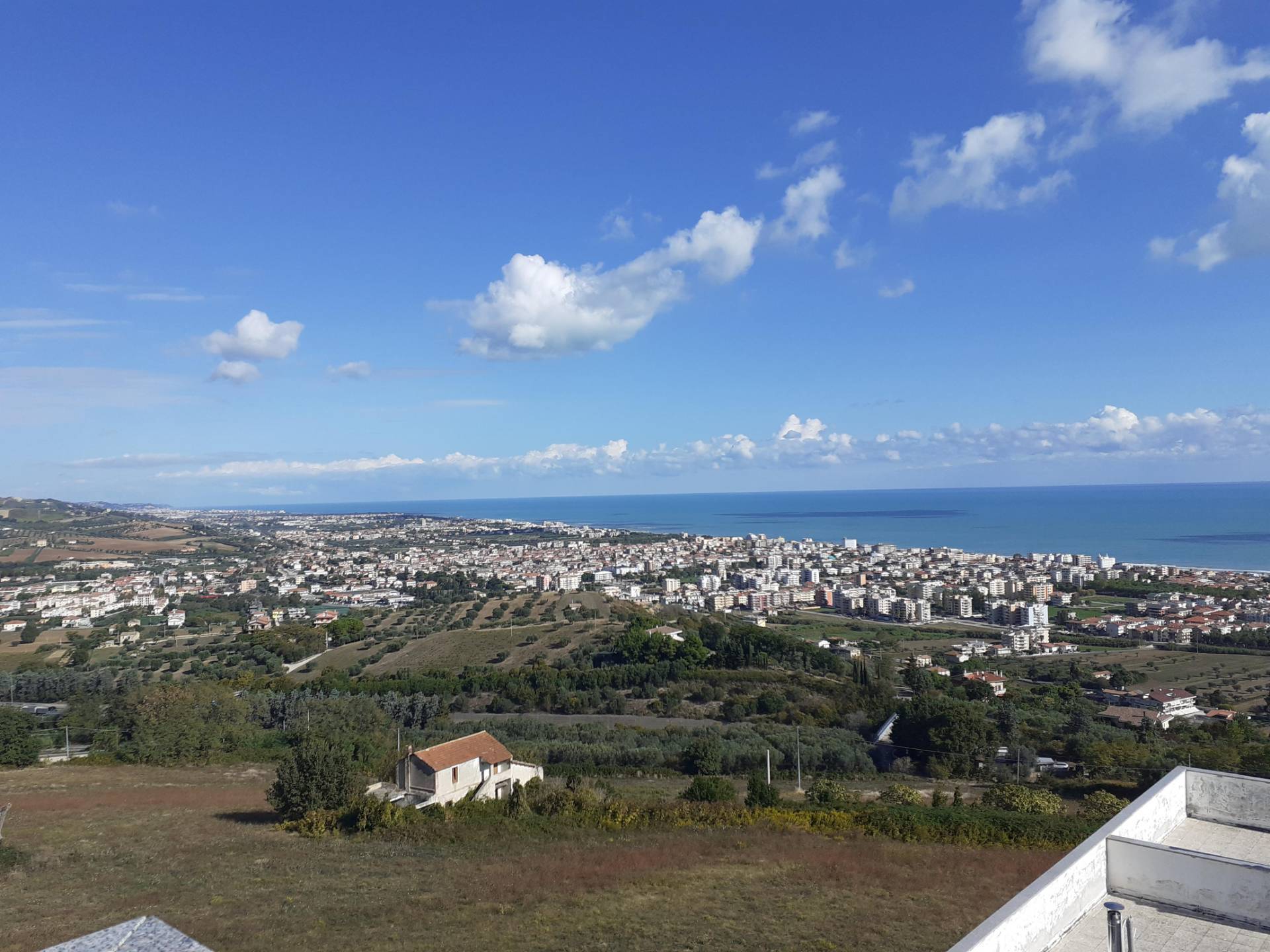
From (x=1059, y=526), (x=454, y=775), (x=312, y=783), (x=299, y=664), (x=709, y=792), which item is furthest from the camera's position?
(x=1059, y=526)

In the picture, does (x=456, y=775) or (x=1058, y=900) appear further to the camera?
(x=456, y=775)

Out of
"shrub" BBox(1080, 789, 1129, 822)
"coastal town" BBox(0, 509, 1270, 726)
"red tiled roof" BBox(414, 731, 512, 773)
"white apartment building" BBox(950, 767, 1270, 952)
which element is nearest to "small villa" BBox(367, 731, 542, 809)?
"red tiled roof" BBox(414, 731, 512, 773)

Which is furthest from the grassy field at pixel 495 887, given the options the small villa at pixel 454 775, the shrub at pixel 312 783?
the small villa at pixel 454 775

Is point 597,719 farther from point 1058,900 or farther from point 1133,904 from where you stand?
point 1058,900

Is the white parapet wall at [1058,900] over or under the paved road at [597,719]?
over

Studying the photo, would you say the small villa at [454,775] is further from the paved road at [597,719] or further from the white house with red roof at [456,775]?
the paved road at [597,719]

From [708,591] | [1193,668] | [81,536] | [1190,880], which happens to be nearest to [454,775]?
[1190,880]
